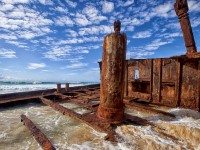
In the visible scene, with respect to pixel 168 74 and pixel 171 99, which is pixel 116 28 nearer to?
pixel 168 74

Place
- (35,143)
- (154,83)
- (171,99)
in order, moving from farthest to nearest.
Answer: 1. (154,83)
2. (171,99)
3. (35,143)

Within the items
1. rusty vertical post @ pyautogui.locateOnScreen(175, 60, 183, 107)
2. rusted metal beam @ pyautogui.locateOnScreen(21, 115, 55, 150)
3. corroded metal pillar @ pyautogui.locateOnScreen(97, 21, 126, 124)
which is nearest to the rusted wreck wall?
rusty vertical post @ pyautogui.locateOnScreen(175, 60, 183, 107)

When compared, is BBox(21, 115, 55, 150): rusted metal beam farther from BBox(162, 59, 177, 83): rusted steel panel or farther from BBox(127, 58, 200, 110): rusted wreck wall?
BBox(162, 59, 177, 83): rusted steel panel

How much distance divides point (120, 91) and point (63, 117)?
6.28 ft

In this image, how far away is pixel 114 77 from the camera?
4605 millimetres

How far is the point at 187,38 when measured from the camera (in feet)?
24.4

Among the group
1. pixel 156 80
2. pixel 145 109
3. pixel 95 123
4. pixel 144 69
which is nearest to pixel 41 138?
pixel 95 123

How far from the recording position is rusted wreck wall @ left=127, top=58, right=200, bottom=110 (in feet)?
20.7

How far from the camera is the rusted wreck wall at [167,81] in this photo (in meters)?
6.31

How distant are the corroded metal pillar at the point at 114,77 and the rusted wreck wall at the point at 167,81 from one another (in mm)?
2892

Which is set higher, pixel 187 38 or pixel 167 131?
pixel 187 38

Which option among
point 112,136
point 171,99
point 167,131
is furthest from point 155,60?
point 112,136

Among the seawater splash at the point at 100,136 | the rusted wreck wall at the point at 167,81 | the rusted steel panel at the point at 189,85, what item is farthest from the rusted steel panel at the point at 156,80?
the seawater splash at the point at 100,136

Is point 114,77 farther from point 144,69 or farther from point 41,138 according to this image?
point 144,69
